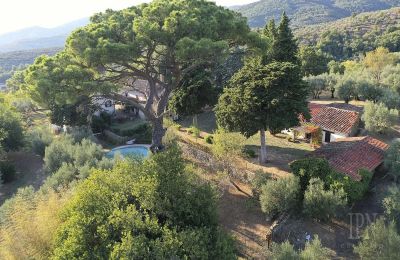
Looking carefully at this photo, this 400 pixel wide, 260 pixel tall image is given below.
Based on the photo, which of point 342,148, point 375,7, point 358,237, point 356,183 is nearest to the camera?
point 358,237

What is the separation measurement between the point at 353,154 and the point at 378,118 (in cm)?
789

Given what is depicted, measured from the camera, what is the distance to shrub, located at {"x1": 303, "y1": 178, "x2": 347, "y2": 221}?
17.7m

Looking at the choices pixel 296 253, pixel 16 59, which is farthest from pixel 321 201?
pixel 16 59

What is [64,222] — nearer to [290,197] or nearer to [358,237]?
[290,197]

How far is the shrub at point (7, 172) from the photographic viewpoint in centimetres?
2964

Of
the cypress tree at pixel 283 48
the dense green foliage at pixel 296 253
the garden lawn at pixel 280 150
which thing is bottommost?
the garden lawn at pixel 280 150

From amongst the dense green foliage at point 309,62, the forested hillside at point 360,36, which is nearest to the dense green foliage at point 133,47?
the dense green foliage at point 309,62

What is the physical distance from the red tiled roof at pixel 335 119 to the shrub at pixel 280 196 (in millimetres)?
10947

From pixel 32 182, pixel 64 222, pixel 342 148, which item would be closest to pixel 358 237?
pixel 342 148

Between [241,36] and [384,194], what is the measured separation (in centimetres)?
1216

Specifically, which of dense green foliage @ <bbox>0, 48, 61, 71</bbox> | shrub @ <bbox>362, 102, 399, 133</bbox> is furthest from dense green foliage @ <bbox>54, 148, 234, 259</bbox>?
dense green foliage @ <bbox>0, 48, 61, 71</bbox>

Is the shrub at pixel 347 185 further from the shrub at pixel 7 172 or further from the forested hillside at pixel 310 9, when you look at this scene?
the forested hillside at pixel 310 9

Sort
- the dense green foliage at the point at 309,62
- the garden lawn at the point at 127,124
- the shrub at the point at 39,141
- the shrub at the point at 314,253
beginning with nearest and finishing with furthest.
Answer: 1. the shrub at the point at 314,253
2. the shrub at the point at 39,141
3. the garden lawn at the point at 127,124
4. the dense green foliage at the point at 309,62

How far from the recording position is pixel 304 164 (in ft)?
64.8
